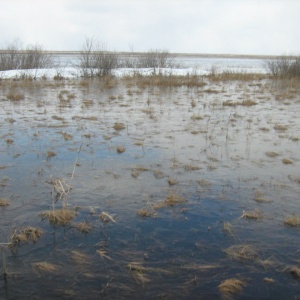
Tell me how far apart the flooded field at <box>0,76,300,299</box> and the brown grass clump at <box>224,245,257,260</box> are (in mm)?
11

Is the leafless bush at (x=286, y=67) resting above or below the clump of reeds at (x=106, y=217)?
above

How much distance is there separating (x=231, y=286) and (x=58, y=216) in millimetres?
2327

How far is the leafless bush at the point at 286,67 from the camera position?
27.8 metres

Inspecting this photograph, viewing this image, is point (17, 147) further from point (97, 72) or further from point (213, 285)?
point (97, 72)

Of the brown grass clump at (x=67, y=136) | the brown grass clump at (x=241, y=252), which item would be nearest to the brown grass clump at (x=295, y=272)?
the brown grass clump at (x=241, y=252)

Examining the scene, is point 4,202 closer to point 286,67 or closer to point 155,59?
point 286,67

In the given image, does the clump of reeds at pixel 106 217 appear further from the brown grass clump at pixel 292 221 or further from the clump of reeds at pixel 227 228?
the brown grass clump at pixel 292 221

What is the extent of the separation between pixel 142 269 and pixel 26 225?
5.58 ft

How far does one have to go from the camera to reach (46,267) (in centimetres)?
352

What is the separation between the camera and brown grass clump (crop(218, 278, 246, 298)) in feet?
10.6

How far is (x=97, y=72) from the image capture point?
29.6 meters

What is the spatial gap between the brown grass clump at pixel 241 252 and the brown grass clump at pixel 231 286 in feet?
1.48

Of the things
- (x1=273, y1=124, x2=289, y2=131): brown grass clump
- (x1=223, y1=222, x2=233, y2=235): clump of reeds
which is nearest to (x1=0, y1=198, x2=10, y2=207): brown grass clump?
(x1=223, y1=222, x2=233, y2=235): clump of reeds

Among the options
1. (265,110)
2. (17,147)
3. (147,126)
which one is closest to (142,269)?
(17,147)
